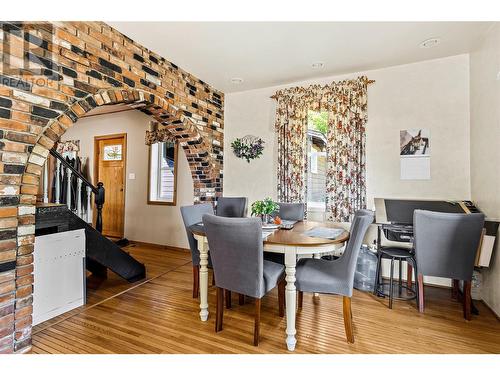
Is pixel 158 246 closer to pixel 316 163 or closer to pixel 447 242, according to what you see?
pixel 316 163

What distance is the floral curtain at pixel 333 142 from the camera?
3.46 metres

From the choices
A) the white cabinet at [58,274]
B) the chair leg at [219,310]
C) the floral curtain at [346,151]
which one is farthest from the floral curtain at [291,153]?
the white cabinet at [58,274]

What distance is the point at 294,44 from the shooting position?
9.38 ft

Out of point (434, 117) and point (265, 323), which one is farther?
point (434, 117)

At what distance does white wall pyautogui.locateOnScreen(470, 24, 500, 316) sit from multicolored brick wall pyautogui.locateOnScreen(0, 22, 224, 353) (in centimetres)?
350

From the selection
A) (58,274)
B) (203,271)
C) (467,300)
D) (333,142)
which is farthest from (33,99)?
(467,300)

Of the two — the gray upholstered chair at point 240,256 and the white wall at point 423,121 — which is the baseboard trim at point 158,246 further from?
the white wall at point 423,121

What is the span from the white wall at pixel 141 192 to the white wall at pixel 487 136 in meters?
3.95

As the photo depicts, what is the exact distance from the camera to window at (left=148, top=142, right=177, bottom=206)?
4898mm

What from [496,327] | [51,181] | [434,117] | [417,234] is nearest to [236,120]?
[434,117]

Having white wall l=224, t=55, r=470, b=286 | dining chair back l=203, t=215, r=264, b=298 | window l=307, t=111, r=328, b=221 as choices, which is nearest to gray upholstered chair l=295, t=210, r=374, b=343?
dining chair back l=203, t=215, r=264, b=298
